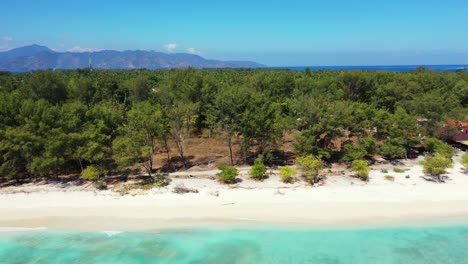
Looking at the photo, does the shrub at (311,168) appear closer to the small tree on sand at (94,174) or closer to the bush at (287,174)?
the bush at (287,174)

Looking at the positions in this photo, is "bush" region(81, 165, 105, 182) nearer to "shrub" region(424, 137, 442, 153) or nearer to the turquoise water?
the turquoise water

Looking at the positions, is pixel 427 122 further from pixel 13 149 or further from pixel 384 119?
pixel 13 149

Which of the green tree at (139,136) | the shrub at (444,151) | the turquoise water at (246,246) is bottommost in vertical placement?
the turquoise water at (246,246)

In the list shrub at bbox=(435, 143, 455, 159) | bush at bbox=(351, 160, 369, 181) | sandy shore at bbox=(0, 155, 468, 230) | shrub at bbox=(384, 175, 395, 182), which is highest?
shrub at bbox=(435, 143, 455, 159)

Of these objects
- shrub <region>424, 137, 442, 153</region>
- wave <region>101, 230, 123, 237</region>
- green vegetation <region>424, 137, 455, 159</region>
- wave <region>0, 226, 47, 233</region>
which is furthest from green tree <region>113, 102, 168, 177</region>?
shrub <region>424, 137, 442, 153</region>

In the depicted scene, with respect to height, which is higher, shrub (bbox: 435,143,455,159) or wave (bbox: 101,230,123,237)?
shrub (bbox: 435,143,455,159)

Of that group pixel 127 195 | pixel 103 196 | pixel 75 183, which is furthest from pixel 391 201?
pixel 75 183

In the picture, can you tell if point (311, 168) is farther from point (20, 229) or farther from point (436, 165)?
point (20, 229)

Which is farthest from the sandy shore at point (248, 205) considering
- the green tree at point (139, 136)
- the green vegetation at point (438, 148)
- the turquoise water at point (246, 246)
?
the green tree at point (139, 136)
